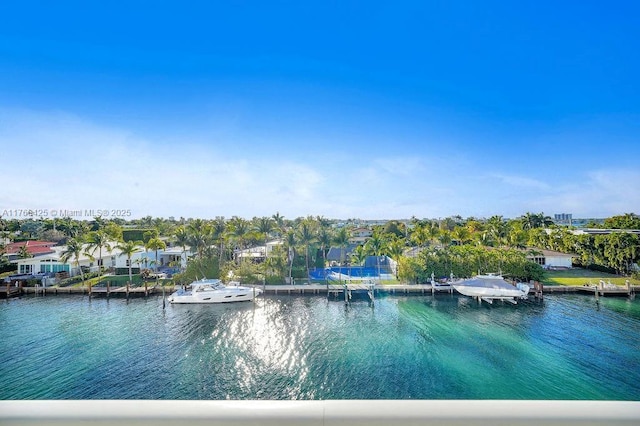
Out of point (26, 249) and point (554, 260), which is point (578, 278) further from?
point (26, 249)

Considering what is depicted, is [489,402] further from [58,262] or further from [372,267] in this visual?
[58,262]

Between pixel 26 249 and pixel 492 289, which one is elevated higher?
pixel 26 249

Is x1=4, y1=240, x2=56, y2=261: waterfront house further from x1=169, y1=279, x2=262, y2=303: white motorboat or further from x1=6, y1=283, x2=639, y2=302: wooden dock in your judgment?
x1=169, y1=279, x2=262, y2=303: white motorboat

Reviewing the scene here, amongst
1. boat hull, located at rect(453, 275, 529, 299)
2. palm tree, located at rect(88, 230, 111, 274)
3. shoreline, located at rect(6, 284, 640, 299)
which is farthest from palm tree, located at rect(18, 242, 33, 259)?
boat hull, located at rect(453, 275, 529, 299)

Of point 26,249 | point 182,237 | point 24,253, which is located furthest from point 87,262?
point 182,237

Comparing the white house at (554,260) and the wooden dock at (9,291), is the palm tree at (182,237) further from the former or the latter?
the white house at (554,260)

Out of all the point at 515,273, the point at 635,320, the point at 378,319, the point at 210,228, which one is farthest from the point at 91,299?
the point at 635,320

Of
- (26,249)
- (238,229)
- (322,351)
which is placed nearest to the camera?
(322,351)
